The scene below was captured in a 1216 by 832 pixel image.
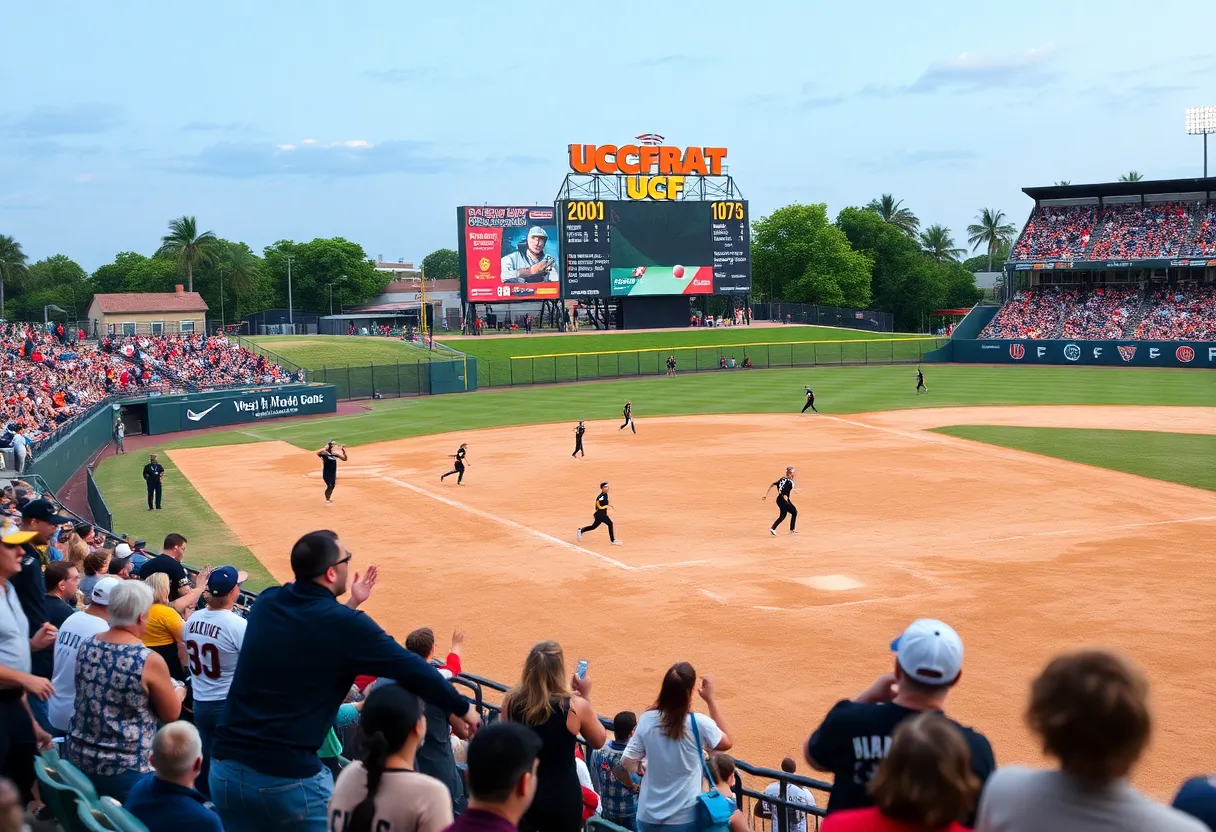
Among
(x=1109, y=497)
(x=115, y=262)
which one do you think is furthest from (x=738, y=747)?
(x=115, y=262)

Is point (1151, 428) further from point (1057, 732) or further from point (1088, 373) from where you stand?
point (1057, 732)

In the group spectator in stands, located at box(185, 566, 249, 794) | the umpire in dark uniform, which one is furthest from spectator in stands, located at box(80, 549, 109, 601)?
the umpire in dark uniform

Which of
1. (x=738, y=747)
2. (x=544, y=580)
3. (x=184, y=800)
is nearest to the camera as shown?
(x=184, y=800)

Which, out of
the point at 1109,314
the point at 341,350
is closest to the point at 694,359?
the point at 341,350

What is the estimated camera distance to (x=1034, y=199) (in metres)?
88.4

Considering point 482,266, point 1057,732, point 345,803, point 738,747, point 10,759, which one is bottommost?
point 738,747

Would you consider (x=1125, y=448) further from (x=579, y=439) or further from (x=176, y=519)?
(x=176, y=519)

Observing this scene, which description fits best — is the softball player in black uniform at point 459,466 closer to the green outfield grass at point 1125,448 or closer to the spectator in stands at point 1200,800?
the green outfield grass at point 1125,448

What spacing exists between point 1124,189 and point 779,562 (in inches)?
2864

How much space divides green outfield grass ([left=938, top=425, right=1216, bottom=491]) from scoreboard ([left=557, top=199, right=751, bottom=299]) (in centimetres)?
4342

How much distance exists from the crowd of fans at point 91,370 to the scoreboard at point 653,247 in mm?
28356

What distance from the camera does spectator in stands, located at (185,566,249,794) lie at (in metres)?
Answer: 7.45

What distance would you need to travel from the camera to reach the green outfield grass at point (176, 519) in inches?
945

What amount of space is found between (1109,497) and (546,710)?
87.1 feet
